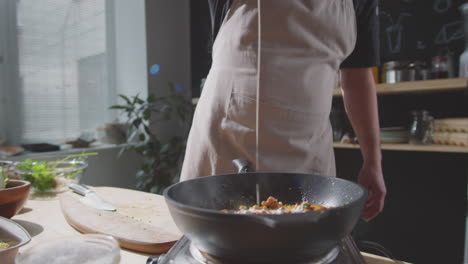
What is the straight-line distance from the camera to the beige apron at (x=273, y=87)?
860mm

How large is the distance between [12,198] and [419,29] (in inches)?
92.1

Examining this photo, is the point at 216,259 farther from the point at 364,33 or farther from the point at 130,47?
the point at 130,47

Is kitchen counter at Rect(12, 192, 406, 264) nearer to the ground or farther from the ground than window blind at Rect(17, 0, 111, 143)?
nearer to the ground

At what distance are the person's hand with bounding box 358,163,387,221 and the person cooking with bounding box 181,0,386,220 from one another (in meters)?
0.15

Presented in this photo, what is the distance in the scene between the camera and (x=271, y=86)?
863 mm

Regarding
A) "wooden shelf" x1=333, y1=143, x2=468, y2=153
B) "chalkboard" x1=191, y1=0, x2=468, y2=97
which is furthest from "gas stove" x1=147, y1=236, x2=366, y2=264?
"chalkboard" x1=191, y1=0, x2=468, y2=97

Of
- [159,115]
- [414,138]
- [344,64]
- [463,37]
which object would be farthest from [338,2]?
[159,115]

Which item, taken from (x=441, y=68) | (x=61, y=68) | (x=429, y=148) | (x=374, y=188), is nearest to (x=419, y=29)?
(x=441, y=68)

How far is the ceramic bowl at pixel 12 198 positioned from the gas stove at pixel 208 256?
464 millimetres

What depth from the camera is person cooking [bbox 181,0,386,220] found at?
0.86m

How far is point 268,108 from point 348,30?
0.34 metres

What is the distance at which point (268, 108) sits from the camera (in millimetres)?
858

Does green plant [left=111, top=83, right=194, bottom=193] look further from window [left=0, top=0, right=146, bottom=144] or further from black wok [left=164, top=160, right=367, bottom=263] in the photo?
black wok [left=164, top=160, right=367, bottom=263]

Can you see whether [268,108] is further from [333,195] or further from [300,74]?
[333,195]
